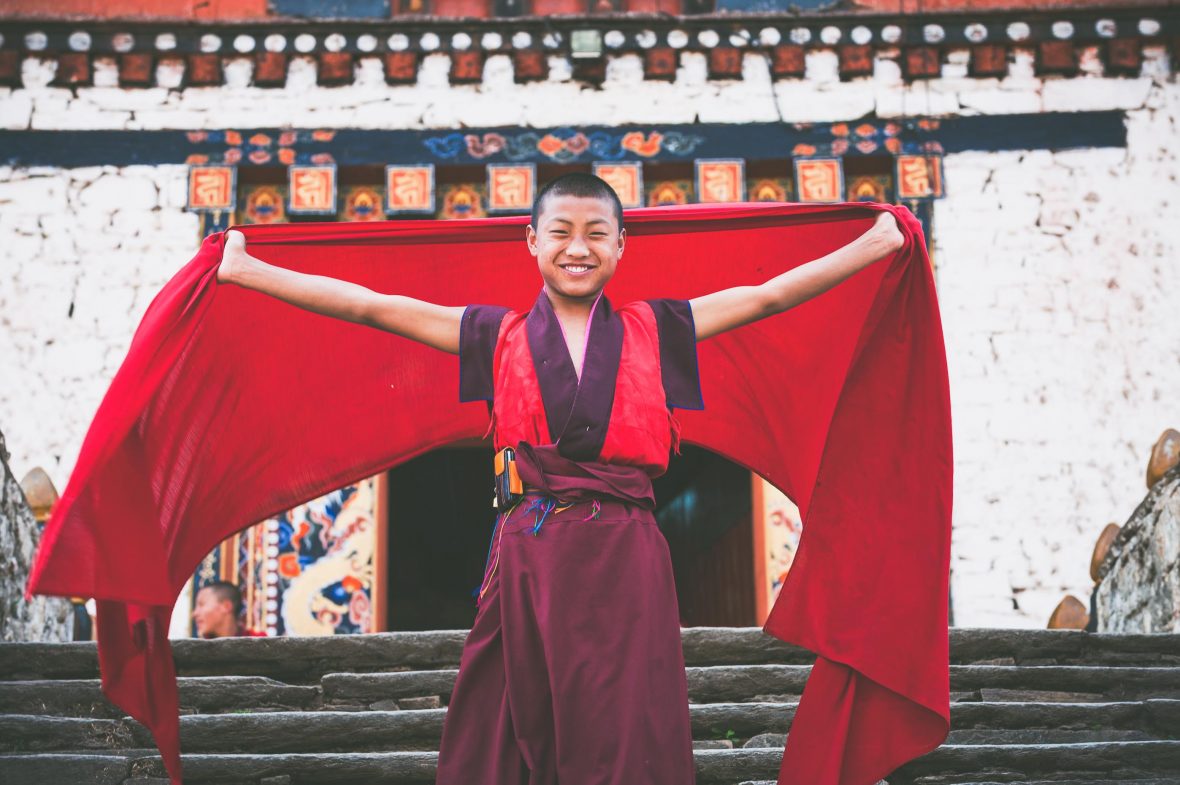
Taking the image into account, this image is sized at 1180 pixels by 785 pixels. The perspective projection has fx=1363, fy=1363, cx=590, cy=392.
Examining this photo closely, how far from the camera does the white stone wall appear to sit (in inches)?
277

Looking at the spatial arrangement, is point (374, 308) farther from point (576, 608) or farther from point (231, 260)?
point (576, 608)

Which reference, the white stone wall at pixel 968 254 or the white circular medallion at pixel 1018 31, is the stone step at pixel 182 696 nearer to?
the white stone wall at pixel 968 254

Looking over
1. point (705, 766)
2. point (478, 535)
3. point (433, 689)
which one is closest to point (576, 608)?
point (705, 766)

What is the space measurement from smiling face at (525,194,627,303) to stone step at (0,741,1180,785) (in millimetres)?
1530

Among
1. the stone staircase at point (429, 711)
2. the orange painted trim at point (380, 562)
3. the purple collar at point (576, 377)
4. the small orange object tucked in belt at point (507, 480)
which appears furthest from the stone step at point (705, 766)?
the orange painted trim at point (380, 562)

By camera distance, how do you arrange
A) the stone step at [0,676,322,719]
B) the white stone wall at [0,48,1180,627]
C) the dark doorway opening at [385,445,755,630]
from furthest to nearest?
the dark doorway opening at [385,445,755,630] < the white stone wall at [0,48,1180,627] < the stone step at [0,676,322,719]

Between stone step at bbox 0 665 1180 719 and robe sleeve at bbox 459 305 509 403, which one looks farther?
stone step at bbox 0 665 1180 719

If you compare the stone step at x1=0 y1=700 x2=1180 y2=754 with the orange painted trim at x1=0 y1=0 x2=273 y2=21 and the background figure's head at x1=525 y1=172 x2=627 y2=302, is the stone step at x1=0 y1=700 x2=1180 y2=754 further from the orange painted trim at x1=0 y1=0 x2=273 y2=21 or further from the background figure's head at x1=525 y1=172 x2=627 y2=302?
the orange painted trim at x1=0 y1=0 x2=273 y2=21

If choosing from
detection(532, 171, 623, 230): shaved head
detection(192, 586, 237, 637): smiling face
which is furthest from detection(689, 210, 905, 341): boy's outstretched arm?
detection(192, 586, 237, 637): smiling face

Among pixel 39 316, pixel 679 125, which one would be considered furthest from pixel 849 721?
pixel 39 316

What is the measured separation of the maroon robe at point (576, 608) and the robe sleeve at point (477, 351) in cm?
8

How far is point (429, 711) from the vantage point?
13.5 ft

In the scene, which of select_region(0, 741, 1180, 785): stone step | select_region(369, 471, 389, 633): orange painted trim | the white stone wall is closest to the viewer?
select_region(0, 741, 1180, 785): stone step

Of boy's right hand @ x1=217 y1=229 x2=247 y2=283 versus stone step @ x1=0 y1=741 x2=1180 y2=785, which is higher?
boy's right hand @ x1=217 y1=229 x2=247 y2=283
